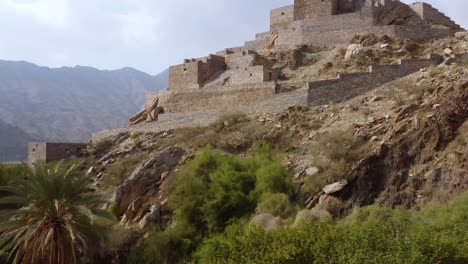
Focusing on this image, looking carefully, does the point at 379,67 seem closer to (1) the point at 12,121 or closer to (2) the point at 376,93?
(2) the point at 376,93

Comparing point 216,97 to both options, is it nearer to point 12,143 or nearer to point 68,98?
point 12,143

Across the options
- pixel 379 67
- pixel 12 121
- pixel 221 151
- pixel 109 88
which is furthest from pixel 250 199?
pixel 109 88

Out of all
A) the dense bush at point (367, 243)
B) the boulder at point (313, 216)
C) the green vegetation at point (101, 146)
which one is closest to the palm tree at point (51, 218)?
the dense bush at point (367, 243)

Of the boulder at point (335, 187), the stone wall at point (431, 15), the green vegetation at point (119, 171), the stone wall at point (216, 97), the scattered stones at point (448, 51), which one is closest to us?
the boulder at point (335, 187)

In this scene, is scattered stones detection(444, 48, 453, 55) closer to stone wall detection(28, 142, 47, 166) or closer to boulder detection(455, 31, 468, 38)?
boulder detection(455, 31, 468, 38)

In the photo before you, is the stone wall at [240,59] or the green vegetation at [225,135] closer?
the green vegetation at [225,135]

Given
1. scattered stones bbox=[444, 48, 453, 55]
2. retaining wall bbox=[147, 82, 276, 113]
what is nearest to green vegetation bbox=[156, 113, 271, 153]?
retaining wall bbox=[147, 82, 276, 113]

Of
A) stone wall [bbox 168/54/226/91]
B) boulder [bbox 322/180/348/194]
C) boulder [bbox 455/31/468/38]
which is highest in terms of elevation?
boulder [bbox 455/31/468/38]

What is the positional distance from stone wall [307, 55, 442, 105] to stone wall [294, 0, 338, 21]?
8557 mm

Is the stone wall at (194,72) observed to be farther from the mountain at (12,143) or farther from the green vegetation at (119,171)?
the mountain at (12,143)

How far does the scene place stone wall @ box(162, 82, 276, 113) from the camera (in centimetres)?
2544

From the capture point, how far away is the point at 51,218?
17.0 m

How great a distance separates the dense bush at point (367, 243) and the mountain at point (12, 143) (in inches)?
1978

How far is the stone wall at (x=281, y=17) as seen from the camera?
32.6 meters
